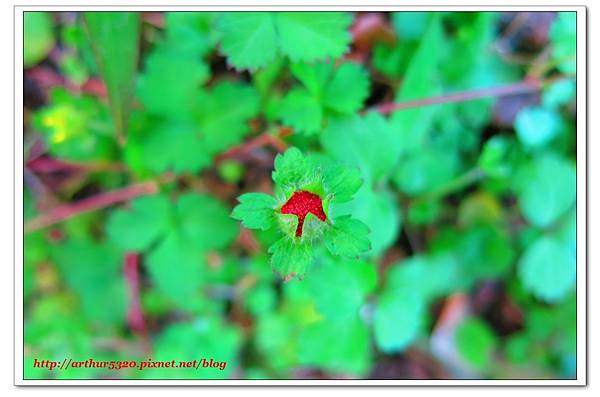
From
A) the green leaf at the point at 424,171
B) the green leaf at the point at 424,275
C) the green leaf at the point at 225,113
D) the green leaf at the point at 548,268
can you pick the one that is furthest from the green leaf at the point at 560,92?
the green leaf at the point at 225,113

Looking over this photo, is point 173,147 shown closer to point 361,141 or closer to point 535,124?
point 361,141

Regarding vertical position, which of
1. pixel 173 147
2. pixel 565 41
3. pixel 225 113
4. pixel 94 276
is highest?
pixel 565 41

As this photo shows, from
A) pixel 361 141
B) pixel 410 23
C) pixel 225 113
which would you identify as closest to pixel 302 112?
pixel 361 141

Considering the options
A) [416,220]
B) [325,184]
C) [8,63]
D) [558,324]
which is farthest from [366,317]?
[8,63]

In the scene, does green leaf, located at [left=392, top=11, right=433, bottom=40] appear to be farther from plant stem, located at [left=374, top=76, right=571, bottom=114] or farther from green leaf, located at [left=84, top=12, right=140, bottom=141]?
green leaf, located at [left=84, top=12, right=140, bottom=141]

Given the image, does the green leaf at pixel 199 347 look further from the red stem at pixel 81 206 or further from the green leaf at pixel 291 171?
the green leaf at pixel 291 171

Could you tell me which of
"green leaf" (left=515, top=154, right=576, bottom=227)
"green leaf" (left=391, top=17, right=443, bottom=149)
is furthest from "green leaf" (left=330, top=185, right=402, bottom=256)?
"green leaf" (left=515, top=154, right=576, bottom=227)

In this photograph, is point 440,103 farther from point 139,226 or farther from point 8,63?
point 8,63
